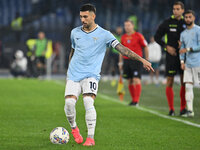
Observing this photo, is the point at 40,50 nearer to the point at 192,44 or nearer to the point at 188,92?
the point at 188,92

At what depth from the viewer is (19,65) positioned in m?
28.0

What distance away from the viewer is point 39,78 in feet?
85.1

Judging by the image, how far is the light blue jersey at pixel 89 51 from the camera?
7301mm

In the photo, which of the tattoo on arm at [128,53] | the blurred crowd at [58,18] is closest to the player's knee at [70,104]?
the tattoo on arm at [128,53]

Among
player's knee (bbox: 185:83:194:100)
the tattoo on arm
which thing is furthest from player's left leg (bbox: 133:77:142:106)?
the tattoo on arm

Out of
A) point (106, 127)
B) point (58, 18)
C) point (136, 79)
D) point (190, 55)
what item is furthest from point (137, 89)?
point (58, 18)

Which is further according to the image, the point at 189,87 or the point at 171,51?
the point at 171,51

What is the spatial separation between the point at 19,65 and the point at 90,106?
69.5 feet

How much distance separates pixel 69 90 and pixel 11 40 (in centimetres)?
2553

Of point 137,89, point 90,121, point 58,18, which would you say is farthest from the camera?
point 58,18

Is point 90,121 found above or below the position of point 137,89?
above

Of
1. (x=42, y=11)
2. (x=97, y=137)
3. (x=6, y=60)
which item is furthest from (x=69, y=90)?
(x=42, y=11)

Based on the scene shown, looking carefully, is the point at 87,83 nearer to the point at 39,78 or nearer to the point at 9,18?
the point at 39,78

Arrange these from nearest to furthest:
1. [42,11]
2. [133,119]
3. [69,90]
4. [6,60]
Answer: [69,90], [133,119], [6,60], [42,11]
